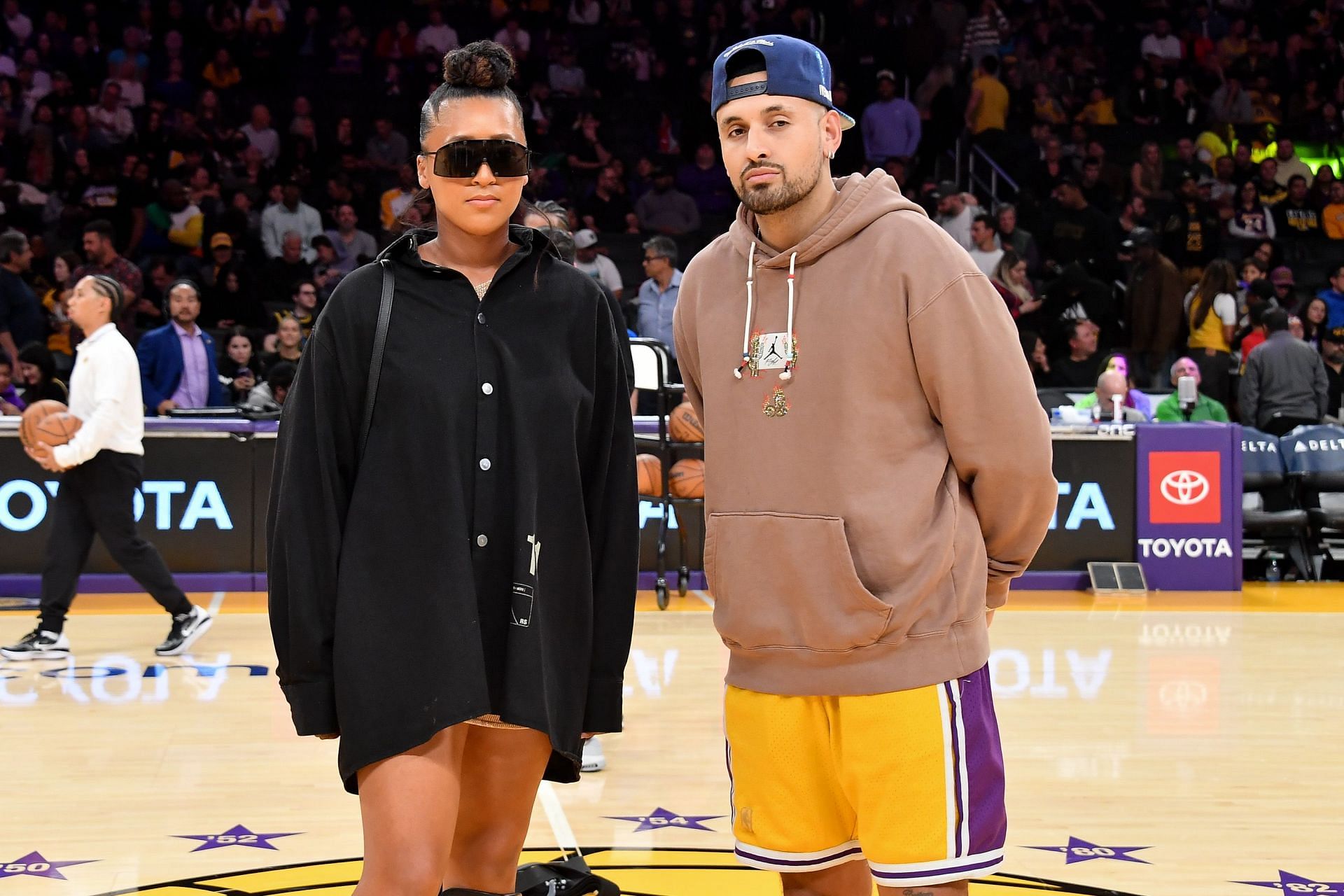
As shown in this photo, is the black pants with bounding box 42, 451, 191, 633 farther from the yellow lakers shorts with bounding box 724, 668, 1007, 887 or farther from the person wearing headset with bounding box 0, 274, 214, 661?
the yellow lakers shorts with bounding box 724, 668, 1007, 887

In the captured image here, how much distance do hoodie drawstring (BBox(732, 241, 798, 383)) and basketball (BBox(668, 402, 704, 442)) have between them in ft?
18.3

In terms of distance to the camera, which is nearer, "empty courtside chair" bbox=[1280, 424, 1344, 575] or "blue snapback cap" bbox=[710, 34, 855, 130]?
"blue snapback cap" bbox=[710, 34, 855, 130]

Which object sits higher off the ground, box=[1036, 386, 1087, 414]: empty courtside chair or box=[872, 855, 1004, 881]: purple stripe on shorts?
box=[1036, 386, 1087, 414]: empty courtside chair

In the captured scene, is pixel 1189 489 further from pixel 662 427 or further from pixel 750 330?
pixel 750 330

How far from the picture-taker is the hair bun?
8.68 feet

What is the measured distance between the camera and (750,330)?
270cm

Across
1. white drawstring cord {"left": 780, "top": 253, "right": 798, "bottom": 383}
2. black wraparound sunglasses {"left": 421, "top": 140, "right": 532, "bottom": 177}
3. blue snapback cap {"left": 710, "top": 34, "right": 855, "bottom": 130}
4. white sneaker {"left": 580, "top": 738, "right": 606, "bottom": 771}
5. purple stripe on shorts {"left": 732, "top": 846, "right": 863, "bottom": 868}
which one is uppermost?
blue snapback cap {"left": 710, "top": 34, "right": 855, "bottom": 130}

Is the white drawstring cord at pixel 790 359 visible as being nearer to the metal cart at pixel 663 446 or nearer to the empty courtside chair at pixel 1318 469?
the metal cart at pixel 663 446

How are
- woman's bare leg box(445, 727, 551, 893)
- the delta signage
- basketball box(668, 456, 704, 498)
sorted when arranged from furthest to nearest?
1. the delta signage
2. basketball box(668, 456, 704, 498)
3. woman's bare leg box(445, 727, 551, 893)

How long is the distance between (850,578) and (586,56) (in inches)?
580

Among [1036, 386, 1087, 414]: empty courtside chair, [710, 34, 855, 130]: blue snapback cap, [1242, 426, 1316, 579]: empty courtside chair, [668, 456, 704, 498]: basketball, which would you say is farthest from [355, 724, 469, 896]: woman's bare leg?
[1036, 386, 1087, 414]: empty courtside chair

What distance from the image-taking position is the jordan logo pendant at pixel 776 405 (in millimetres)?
2635

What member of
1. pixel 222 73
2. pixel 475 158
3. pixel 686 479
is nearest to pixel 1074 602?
pixel 686 479

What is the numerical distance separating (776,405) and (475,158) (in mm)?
657
